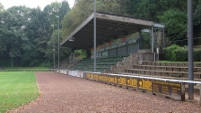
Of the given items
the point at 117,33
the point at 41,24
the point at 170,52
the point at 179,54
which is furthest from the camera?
the point at 41,24

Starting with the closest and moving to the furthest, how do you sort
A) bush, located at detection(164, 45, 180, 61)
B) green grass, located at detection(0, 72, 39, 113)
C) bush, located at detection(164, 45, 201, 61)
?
green grass, located at detection(0, 72, 39, 113)
bush, located at detection(164, 45, 201, 61)
bush, located at detection(164, 45, 180, 61)

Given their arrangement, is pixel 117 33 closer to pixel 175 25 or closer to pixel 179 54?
pixel 175 25

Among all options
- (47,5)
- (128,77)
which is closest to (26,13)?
(47,5)

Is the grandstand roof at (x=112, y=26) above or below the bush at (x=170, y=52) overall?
above

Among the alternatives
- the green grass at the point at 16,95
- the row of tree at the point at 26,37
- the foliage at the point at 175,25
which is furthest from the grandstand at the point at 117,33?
the row of tree at the point at 26,37

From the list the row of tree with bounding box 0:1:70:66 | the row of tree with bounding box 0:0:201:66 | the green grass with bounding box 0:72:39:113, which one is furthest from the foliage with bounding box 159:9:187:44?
the row of tree with bounding box 0:1:70:66

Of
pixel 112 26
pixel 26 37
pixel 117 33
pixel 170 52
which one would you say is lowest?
pixel 170 52

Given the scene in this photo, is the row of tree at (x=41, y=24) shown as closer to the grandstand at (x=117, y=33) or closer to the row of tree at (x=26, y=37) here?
the row of tree at (x=26, y=37)

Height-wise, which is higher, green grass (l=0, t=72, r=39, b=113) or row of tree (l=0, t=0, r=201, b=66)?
row of tree (l=0, t=0, r=201, b=66)

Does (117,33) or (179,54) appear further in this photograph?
(117,33)

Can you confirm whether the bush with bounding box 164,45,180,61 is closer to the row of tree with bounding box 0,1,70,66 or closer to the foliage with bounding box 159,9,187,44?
the foliage with bounding box 159,9,187,44

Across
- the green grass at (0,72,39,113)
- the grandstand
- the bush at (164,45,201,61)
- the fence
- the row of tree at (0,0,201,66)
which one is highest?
the row of tree at (0,0,201,66)

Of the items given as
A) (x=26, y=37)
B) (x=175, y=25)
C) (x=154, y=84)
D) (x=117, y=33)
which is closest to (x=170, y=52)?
(x=117, y=33)

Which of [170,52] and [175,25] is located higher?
[175,25]
